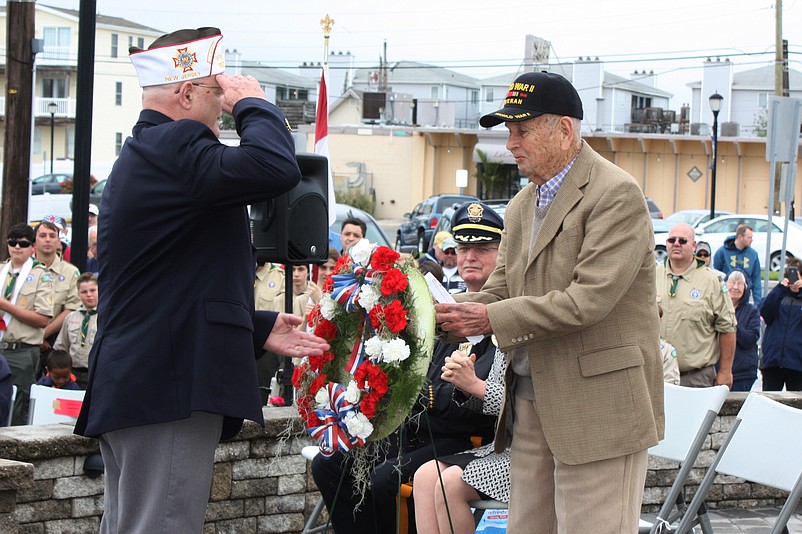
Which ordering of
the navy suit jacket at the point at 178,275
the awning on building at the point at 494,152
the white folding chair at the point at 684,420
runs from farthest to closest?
1. the awning on building at the point at 494,152
2. the white folding chair at the point at 684,420
3. the navy suit jacket at the point at 178,275

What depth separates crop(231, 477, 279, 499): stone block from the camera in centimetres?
592

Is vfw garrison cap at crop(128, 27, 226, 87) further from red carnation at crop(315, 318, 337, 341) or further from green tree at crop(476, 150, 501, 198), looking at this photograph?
green tree at crop(476, 150, 501, 198)

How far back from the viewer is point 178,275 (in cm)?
318

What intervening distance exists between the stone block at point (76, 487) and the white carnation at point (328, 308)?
219 centimetres

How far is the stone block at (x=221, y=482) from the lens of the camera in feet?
19.2

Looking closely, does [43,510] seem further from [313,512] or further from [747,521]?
[747,521]

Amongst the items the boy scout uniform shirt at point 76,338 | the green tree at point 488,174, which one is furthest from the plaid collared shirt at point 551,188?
the green tree at point 488,174

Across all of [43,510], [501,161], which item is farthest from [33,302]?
[501,161]

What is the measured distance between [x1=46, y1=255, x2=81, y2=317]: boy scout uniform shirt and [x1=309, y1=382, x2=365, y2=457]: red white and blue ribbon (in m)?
6.13

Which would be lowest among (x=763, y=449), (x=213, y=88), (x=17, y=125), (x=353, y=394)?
(x=763, y=449)

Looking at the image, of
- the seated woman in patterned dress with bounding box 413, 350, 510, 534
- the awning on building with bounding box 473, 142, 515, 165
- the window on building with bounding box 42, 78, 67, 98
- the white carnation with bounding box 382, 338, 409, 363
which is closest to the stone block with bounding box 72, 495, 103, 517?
the seated woman in patterned dress with bounding box 413, 350, 510, 534

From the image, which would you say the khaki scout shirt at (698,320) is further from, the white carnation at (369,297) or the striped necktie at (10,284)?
the striped necktie at (10,284)

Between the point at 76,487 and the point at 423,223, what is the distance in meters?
25.9

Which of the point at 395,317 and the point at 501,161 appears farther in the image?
the point at 501,161
